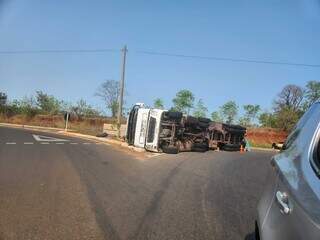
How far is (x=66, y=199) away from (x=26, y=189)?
1415mm

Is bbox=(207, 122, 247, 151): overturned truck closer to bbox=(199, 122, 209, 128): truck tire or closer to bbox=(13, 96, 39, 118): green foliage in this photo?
bbox=(199, 122, 209, 128): truck tire

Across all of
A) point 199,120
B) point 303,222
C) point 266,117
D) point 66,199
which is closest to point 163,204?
point 66,199

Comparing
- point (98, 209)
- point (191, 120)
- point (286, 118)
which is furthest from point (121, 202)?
point (286, 118)

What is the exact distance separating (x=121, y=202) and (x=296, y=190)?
7.43 metres

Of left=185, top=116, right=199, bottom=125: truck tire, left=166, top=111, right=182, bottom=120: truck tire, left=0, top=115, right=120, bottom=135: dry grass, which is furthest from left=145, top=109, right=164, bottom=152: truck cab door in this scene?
left=0, top=115, right=120, bottom=135: dry grass

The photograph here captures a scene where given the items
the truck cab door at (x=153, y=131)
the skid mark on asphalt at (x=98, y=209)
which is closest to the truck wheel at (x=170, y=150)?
the truck cab door at (x=153, y=131)

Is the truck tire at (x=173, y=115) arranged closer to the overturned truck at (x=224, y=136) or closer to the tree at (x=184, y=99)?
the overturned truck at (x=224, y=136)

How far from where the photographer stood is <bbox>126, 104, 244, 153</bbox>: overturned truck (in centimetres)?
2892

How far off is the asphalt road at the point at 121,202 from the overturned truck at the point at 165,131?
1081 centimetres

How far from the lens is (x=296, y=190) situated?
3246 mm

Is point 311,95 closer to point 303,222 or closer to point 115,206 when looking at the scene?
point 115,206

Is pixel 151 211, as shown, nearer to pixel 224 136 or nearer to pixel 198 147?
pixel 198 147

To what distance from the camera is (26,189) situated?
11539 millimetres

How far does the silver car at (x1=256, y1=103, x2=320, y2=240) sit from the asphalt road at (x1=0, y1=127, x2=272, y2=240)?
341 cm
